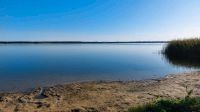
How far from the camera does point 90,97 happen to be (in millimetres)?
10000

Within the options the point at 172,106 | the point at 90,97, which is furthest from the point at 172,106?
the point at 90,97

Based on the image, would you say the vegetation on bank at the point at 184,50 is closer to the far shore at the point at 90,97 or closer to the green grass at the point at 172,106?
the far shore at the point at 90,97

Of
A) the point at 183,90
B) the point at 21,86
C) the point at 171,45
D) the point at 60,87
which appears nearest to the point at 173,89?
the point at 183,90

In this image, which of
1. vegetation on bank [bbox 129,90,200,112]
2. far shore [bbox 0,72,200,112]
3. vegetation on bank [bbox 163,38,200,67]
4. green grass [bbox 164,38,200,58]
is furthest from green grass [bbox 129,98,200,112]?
green grass [bbox 164,38,200,58]

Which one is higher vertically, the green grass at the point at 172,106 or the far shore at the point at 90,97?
the green grass at the point at 172,106

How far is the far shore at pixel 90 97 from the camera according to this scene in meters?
8.59

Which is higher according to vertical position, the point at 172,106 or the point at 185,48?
the point at 185,48

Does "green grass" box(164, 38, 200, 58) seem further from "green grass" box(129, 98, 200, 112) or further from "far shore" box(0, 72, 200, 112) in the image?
"green grass" box(129, 98, 200, 112)

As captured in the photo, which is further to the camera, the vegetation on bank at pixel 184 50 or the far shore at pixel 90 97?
→ the vegetation on bank at pixel 184 50

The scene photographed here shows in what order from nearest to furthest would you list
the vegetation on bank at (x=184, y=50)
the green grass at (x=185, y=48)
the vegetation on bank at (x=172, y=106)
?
the vegetation on bank at (x=172, y=106), the vegetation on bank at (x=184, y=50), the green grass at (x=185, y=48)

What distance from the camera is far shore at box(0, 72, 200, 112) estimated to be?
859 cm

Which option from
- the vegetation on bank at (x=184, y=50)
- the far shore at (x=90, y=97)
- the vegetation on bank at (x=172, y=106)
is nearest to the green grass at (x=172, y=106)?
the vegetation on bank at (x=172, y=106)

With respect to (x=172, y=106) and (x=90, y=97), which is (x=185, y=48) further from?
(x=172, y=106)

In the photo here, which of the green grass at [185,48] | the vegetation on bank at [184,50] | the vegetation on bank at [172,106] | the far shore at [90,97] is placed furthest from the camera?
the green grass at [185,48]
